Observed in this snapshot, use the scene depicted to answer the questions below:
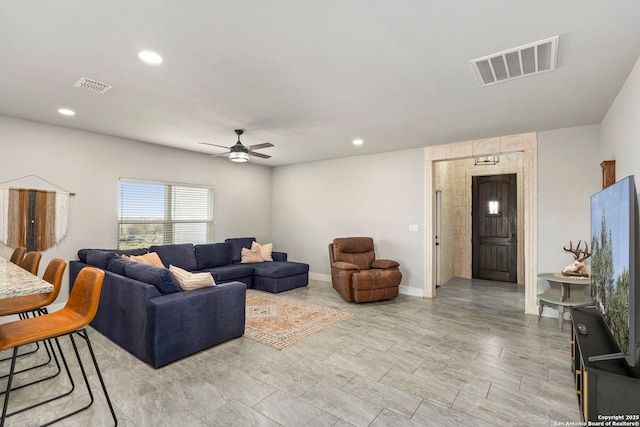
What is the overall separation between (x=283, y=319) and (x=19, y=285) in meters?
2.93

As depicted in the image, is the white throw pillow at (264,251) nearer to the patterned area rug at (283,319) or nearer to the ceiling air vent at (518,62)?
the patterned area rug at (283,319)

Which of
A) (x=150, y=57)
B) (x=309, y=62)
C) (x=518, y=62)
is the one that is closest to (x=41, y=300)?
(x=150, y=57)

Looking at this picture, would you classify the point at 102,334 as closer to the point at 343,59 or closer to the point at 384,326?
the point at 384,326

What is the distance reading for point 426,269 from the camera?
5.46m

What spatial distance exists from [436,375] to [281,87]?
3.03 m

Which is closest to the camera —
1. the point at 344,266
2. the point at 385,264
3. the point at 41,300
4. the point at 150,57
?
the point at 150,57

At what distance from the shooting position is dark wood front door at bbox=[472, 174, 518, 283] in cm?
684

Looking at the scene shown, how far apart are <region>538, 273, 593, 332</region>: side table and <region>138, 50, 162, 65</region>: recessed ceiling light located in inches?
191

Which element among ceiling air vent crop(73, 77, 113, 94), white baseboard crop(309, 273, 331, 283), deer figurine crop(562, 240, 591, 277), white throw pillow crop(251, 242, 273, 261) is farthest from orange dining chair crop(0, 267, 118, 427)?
deer figurine crop(562, 240, 591, 277)

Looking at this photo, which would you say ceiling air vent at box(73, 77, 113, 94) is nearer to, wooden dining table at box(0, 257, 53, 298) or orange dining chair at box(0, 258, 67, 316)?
orange dining chair at box(0, 258, 67, 316)

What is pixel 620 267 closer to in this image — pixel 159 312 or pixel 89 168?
pixel 159 312

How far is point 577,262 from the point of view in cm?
398

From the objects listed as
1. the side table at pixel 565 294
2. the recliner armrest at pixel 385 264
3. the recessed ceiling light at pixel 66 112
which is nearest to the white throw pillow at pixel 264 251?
the recliner armrest at pixel 385 264

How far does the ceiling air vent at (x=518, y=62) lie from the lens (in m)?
2.26
